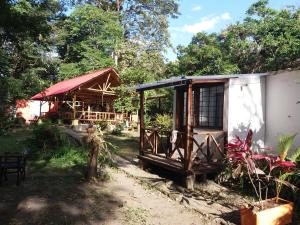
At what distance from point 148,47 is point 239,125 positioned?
3152 centimetres

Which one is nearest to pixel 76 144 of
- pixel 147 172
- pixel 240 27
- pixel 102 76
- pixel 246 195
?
pixel 147 172

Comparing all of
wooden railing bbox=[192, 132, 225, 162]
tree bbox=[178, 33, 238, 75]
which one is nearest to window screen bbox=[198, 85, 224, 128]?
wooden railing bbox=[192, 132, 225, 162]

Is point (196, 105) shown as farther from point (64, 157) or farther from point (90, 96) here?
point (90, 96)

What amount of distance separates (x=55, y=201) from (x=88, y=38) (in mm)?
32077

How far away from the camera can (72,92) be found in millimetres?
25609

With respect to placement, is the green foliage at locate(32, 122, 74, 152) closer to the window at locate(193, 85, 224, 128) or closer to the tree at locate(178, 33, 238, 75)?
the window at locate(193, 85, 224, 128)

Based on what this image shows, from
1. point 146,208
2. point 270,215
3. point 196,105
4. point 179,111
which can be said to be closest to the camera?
point 270,215

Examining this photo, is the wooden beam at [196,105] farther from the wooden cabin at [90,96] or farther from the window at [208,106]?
the wooden cabin at [90,96]

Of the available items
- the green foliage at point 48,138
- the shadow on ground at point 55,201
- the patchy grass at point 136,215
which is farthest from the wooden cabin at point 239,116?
the green foliage at point 48,138

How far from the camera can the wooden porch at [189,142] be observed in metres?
9.30

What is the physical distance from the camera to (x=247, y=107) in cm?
1059

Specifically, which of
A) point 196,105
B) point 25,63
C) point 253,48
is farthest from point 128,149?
point 25,63

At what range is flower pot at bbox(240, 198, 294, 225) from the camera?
5906 millimetres

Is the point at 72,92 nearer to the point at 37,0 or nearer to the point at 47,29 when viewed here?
the point at 37,0
